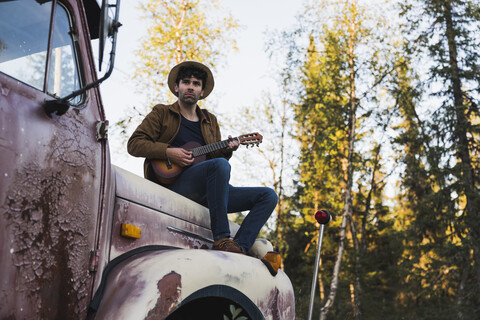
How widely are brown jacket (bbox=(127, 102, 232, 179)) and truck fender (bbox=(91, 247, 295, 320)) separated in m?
0.81

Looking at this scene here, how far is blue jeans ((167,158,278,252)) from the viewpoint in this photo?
309 centimetres

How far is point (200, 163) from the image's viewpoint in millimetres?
3223

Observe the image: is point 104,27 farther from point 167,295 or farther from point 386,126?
point 386,126

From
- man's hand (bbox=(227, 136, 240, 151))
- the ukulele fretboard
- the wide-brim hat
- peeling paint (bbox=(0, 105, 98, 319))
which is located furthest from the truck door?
the wide-brim hat

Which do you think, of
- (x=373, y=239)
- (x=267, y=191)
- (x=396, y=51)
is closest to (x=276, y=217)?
(x=396, y=51)

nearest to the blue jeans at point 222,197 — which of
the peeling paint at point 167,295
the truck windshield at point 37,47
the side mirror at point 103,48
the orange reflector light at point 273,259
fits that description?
the orange reflector light at point 273,259

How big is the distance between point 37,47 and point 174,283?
112cm

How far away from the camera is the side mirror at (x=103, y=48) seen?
6.05ft

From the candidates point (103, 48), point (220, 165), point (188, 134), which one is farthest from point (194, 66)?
point (103, 48)

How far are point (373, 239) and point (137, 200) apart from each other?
87.9ft

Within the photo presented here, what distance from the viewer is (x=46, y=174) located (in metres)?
1.92

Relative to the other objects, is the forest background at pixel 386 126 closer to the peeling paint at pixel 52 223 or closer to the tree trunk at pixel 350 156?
the tree trunk at pixel 350 156

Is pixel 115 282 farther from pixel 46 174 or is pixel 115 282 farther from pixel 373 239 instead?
pixel 373 239

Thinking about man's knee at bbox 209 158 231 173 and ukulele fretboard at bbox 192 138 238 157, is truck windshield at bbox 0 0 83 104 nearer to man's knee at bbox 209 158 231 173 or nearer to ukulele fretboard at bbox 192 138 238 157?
man's knee at bbox 209 158 231 173
